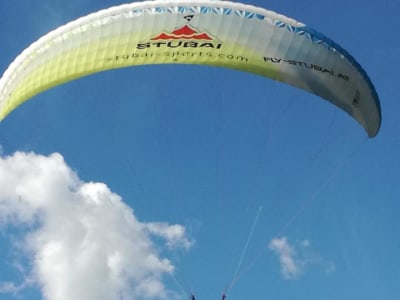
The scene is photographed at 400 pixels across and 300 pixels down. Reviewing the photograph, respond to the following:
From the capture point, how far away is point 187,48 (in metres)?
30.5

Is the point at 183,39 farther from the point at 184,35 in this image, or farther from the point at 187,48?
the point at 187,48

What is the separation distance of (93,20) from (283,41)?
6.72 metres

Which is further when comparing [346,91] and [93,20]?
[346,91]

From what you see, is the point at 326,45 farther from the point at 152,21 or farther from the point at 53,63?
the point at 53,63

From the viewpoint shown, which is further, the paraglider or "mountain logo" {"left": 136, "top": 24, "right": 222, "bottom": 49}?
"mountain logo" {"left": 136, "top": 24, "right": 222, "bottom": 49}

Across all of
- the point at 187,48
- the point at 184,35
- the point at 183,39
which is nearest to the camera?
the point at 184,35

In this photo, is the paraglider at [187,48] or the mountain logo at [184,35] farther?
the mountain logo at [184,35]

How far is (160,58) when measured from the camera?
30.6m

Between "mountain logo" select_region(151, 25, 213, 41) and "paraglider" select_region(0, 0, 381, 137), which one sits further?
"mountain logo" select_region(151, 25, 213, 41)

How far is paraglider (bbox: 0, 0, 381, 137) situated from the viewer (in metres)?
29.3

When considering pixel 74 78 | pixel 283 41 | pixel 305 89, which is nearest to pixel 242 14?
pixel 283 41

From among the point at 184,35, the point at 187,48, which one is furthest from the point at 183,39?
the point at 187,48

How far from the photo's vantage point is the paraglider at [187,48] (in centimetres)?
2930

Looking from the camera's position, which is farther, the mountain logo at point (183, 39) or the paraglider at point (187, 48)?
the mountain logo at point (183, 39)
